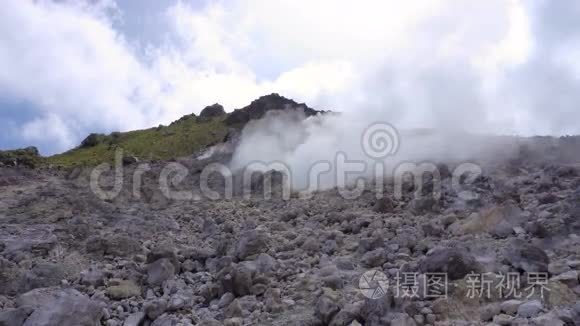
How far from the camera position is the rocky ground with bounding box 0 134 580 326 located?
245 inches

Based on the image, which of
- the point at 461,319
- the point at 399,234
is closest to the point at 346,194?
the point at 399,234

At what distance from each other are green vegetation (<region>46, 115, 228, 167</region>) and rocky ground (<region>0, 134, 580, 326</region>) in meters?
15.5

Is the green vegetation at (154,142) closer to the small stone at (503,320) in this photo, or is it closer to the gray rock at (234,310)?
the gray rock at (234,310)

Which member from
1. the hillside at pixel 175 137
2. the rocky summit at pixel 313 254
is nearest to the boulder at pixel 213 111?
the hillside at pixel 175 137

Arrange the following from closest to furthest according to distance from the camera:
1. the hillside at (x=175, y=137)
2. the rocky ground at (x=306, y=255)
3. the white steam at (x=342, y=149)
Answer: the rocky ground at (x=306, y=255) → the white steam at (x=342, y=149) → the hillside at (x=175, y=137)

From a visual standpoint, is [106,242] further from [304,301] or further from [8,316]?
[304,301]

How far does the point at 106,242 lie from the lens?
10.5m

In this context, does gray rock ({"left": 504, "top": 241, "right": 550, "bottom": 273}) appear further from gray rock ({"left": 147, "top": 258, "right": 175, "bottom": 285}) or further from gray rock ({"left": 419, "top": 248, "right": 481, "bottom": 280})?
gray rock ({"left": 147, "top": 258, "right": 175, "bottom": 285})

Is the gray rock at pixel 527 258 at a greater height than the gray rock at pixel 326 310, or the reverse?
the gray rock at pixel 527 258

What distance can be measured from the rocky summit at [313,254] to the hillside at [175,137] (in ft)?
43.7

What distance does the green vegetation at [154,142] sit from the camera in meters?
30.0

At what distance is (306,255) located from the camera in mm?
9398

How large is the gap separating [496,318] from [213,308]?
3.63 metres

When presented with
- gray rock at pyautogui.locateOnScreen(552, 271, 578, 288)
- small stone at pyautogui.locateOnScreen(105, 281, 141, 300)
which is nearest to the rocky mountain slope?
small stone at pyautogui.locateOnScreen(105, 281, 141, 300)
